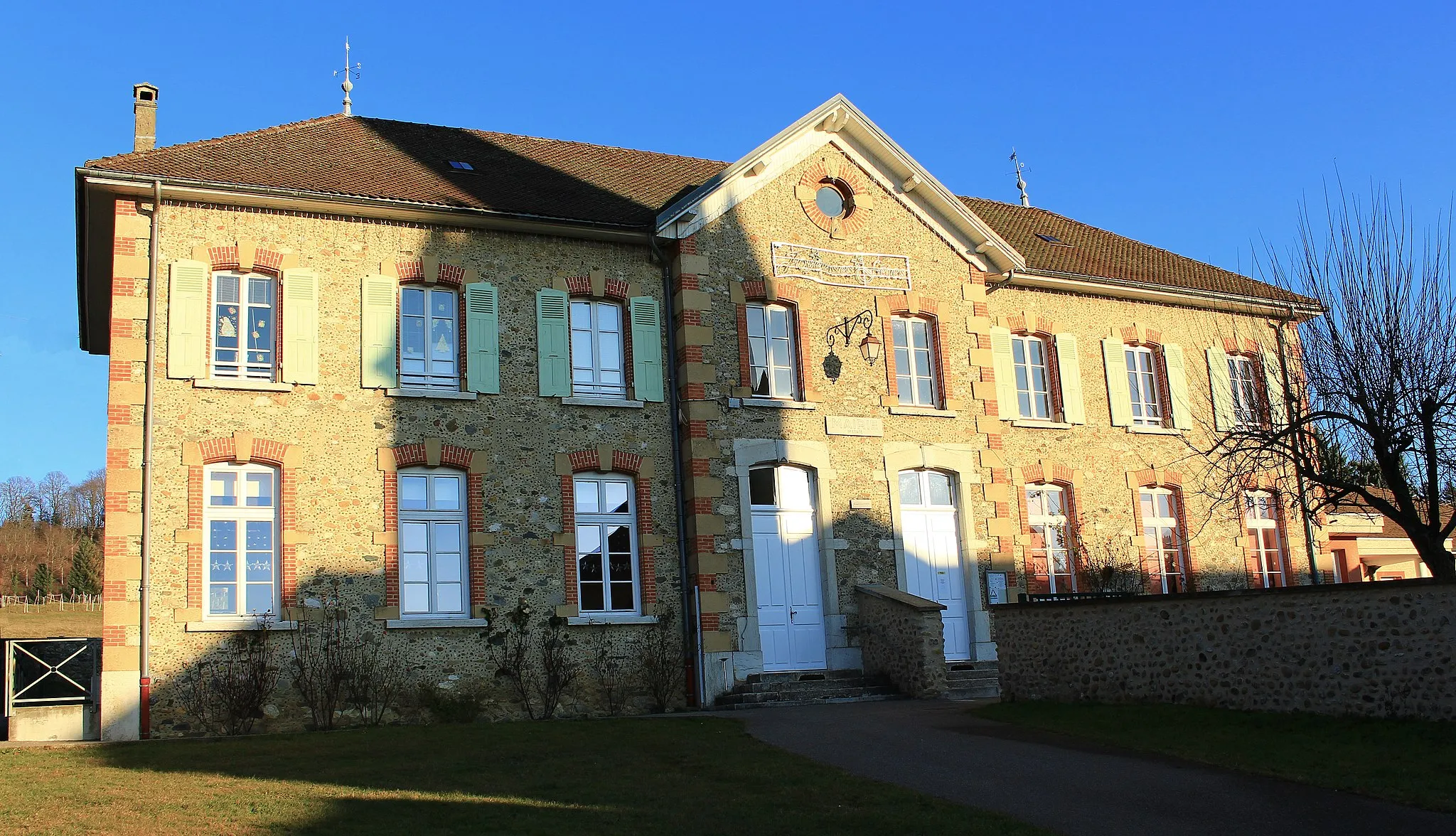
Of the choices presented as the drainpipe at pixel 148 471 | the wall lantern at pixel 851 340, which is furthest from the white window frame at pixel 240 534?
the wall lantern at pixel 851 340

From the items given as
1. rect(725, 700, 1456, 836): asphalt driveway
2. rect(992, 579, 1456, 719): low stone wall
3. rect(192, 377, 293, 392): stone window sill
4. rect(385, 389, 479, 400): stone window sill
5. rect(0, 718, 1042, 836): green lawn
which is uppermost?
rect(192, 377, 293, 392): stone window sill

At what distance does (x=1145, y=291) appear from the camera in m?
20.9

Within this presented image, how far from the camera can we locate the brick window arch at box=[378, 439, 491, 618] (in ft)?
48.9

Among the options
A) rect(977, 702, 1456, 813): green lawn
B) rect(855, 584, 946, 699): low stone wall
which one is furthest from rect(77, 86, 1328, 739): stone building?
rect(977, 702, 1456, 813): green lawn

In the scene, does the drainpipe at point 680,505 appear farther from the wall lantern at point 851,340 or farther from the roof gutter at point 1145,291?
the roof gutter at point 1145,291

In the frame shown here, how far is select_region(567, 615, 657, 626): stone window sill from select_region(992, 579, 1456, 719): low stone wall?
14.3ft

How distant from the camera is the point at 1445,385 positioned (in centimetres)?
1529

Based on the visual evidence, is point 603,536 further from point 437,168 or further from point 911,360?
point 437,168

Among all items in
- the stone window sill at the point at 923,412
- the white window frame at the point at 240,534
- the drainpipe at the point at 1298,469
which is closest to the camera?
the white window frame at the point at 240,534

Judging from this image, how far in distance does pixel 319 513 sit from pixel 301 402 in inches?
52.5

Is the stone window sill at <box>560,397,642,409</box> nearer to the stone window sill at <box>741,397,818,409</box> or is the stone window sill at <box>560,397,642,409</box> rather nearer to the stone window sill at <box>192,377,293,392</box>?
the stone window sill at <box>741,397,818,409</box>

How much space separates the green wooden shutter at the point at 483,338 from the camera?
15.8m

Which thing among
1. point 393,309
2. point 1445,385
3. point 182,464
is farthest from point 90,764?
point 1445,385

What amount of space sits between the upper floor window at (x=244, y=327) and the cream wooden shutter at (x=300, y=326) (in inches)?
7.5
